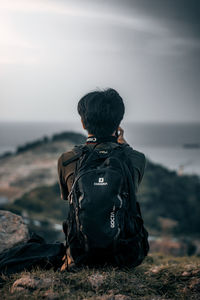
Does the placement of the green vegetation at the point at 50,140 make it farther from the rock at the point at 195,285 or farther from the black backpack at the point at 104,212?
the black backpack at the point at 104,212

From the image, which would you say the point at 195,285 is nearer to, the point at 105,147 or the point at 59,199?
the point at 105,147

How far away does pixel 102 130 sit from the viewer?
12.0 feet

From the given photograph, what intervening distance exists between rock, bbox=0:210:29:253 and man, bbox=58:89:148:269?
119 cm

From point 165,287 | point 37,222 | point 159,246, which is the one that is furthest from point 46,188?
point 165,287

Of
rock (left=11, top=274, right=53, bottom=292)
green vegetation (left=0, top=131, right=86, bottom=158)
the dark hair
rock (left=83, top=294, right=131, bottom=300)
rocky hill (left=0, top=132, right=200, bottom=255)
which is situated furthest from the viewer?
green vegetation (left=0, top=131, right=86, bottom=158)

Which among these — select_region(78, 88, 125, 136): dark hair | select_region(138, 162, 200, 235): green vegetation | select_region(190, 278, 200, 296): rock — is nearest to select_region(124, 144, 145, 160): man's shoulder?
select_region(78, 88, 125, 136): dark hair

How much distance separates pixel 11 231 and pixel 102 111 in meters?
2.43

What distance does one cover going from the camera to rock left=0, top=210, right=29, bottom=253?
4.55m

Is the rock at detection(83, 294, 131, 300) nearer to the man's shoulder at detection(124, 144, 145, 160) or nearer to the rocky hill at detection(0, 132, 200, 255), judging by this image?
the man's shoulder at detection(124, 144, 145, 160)

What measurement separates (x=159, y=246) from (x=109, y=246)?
14268mm

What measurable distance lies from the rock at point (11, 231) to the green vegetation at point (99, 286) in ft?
2.66

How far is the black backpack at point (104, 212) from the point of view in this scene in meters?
3.26

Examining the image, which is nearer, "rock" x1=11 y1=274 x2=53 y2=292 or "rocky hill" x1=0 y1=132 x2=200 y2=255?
"rock" x1=11 y1=274 x2=53 y2=292

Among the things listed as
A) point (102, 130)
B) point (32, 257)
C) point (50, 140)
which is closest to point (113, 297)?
point (32, 257)
